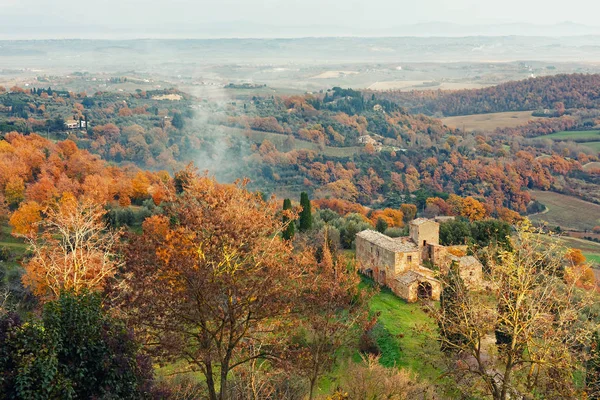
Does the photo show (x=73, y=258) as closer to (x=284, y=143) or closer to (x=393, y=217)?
(x=393, y=217)

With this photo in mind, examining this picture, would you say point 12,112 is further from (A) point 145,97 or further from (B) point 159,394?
(B) point 159,394

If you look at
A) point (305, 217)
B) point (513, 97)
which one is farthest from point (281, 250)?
point (513, 97)

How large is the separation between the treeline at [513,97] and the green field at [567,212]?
4840cm

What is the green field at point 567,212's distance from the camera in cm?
5634

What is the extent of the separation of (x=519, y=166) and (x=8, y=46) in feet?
471

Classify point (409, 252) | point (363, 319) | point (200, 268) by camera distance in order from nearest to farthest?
1. point (200, 268)
2. point (363, 319)
3. point (409, 252)

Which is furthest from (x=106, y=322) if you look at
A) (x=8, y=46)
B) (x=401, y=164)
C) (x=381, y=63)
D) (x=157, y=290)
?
(x=381, y=63)

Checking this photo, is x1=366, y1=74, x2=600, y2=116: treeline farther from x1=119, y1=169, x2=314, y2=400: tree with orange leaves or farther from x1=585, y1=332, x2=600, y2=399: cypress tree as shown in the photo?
x1=119, y1=169, x2=314, y2=400: tree with orange leaves

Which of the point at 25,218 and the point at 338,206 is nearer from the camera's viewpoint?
the point at 25,218

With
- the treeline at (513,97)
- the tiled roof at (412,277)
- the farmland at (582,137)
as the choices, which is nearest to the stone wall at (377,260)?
the tiled roof at (412,277)

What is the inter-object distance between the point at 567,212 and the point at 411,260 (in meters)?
45.6

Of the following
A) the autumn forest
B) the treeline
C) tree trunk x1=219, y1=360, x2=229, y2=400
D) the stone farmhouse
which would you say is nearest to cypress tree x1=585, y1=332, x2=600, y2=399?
the autumn forest

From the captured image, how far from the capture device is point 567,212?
61438mm

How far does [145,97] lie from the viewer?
106m
